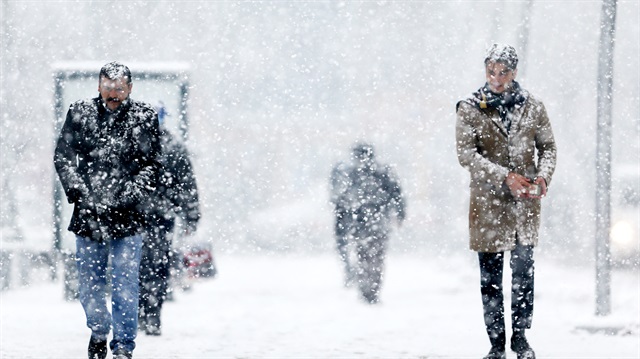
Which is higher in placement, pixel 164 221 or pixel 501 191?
pixel 164 221

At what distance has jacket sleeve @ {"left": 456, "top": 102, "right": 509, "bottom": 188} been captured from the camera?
22.4ft

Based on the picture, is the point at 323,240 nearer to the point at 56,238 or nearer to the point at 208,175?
the point at 208,175

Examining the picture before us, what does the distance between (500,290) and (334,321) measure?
10.2ft

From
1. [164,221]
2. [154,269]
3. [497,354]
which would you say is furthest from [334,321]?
[497,354]

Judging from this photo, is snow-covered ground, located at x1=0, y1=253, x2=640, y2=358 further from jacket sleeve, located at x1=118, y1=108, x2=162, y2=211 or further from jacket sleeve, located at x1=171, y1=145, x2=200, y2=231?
jacket sleeve, located at x1=118, y1=108, x2=162, y2=211

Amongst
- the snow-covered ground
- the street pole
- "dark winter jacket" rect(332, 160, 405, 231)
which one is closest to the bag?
the snow-covered ground

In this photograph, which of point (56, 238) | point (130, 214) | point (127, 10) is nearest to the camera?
point (130, 214)

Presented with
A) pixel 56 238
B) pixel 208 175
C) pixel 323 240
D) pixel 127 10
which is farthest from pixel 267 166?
pixel 56 238

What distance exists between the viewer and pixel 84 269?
7070 millimetres

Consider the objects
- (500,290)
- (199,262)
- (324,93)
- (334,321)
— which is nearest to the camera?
(500,290)

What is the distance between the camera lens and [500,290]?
7.03m

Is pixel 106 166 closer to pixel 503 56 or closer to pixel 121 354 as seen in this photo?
pixel 121 354

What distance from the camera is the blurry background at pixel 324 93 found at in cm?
2052

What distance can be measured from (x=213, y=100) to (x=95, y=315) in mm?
22175
